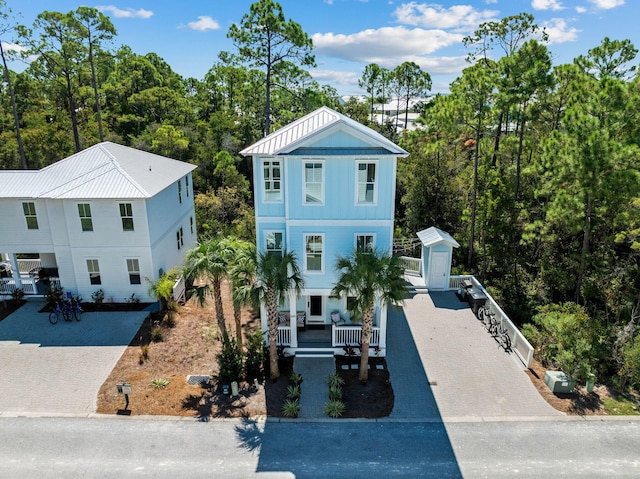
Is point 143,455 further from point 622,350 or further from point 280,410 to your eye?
point 622,350

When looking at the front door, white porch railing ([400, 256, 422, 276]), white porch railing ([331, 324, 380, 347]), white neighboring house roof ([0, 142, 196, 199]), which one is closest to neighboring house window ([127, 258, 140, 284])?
white neighboring house roof ([0, 142, 196, 199])

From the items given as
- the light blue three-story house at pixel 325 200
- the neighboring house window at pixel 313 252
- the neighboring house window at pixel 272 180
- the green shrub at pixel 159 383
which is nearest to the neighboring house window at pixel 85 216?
the green shrub at pixel 159 383

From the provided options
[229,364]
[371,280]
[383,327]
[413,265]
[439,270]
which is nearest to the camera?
[371,280]

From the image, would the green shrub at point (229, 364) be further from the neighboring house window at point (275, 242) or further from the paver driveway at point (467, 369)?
the paver driveway at point (467, 369)

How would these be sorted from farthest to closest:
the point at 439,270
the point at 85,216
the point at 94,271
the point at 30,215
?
the point at 439,270 → the point at 94,271 → the point at 30,215 → the point at 85,216

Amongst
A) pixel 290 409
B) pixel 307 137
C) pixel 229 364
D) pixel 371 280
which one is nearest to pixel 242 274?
pixel 229 364

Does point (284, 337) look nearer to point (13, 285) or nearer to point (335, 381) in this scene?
point (335, 381)

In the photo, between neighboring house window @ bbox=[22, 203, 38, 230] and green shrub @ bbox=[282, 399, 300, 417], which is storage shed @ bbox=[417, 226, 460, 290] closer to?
green shrub @ bbox=[282, 399, 300, 417]
